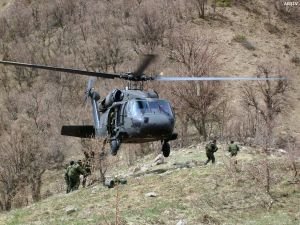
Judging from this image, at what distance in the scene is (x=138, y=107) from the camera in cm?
1521

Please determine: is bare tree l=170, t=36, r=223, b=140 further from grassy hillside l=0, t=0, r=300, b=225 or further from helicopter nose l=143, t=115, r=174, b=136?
helicopter nose l=143, t=115, r=174, b=136

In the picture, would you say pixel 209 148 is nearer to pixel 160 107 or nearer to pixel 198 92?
pixel 160 107

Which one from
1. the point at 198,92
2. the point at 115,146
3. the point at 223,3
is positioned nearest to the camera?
the point at 115,146

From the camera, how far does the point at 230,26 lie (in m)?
56.6

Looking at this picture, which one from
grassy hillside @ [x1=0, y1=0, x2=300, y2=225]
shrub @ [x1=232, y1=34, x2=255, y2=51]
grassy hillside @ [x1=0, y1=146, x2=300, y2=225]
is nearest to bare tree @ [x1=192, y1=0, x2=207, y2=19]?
grassy hillside @ [x1=0, y1=0, x2=300, y2=225]

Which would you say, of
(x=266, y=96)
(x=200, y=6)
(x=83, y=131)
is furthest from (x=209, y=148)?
(x=200, y=6)

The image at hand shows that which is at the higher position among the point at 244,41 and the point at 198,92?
Answer: the point at 244,41

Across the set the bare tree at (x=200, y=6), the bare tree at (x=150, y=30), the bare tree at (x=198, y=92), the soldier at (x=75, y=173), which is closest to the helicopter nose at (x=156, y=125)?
the soldier at (x=75, y=173)

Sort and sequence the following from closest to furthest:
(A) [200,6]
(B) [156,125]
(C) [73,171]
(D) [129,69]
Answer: (B) [156,125] < (C) [73,171] < (D) [129,69] < (A) [200,6]

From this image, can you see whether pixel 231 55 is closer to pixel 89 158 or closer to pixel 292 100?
pixel 292 100

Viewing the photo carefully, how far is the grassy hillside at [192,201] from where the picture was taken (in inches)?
428

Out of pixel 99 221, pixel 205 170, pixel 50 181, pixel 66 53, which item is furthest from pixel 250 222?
pixel 66 53

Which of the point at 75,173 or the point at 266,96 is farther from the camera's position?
the point at 266,96

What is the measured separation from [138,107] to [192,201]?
13.7 feet
